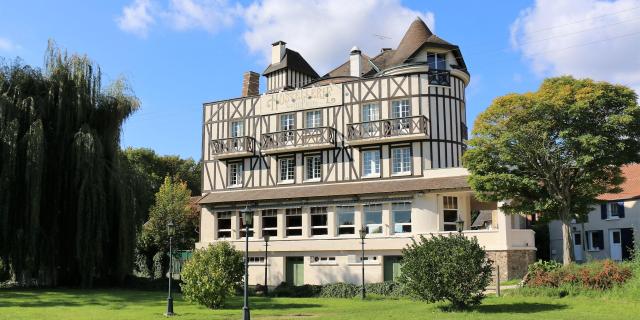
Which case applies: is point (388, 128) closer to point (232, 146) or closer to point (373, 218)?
point (373, 218)

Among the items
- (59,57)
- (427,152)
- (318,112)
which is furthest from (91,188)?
(427,152)

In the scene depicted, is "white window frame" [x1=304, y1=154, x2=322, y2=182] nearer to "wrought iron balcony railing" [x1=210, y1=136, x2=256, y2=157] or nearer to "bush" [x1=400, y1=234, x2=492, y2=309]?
"wrought iron balcony railing" [x1=210, y1=136, x2=256, y2=157]

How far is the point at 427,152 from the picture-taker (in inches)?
1216

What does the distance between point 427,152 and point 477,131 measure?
19.1ft

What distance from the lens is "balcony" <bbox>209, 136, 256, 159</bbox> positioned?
35.3 metres

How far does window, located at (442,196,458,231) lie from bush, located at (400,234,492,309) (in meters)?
11.3

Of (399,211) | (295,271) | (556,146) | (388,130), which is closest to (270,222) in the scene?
(295,271)

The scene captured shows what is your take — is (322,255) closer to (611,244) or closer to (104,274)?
(104,274)

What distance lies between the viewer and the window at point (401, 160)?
31353mm

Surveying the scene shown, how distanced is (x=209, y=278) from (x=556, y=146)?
1360 centimetres

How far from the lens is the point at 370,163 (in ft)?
106

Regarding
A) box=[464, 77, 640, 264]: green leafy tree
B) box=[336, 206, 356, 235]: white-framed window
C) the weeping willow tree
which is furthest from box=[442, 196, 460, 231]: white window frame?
the weeping willow tree

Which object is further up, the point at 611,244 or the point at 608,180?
the point at 608,180

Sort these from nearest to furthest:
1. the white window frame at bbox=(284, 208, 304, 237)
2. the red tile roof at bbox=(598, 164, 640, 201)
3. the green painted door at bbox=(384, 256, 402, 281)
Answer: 1. the green painted door at bbox=(384, 256, 402, 281)
2. the white window frame at bbox=(284, 208, 304, 237)
3. the red tile roof at bbox=(598, 164, 640, 201)
